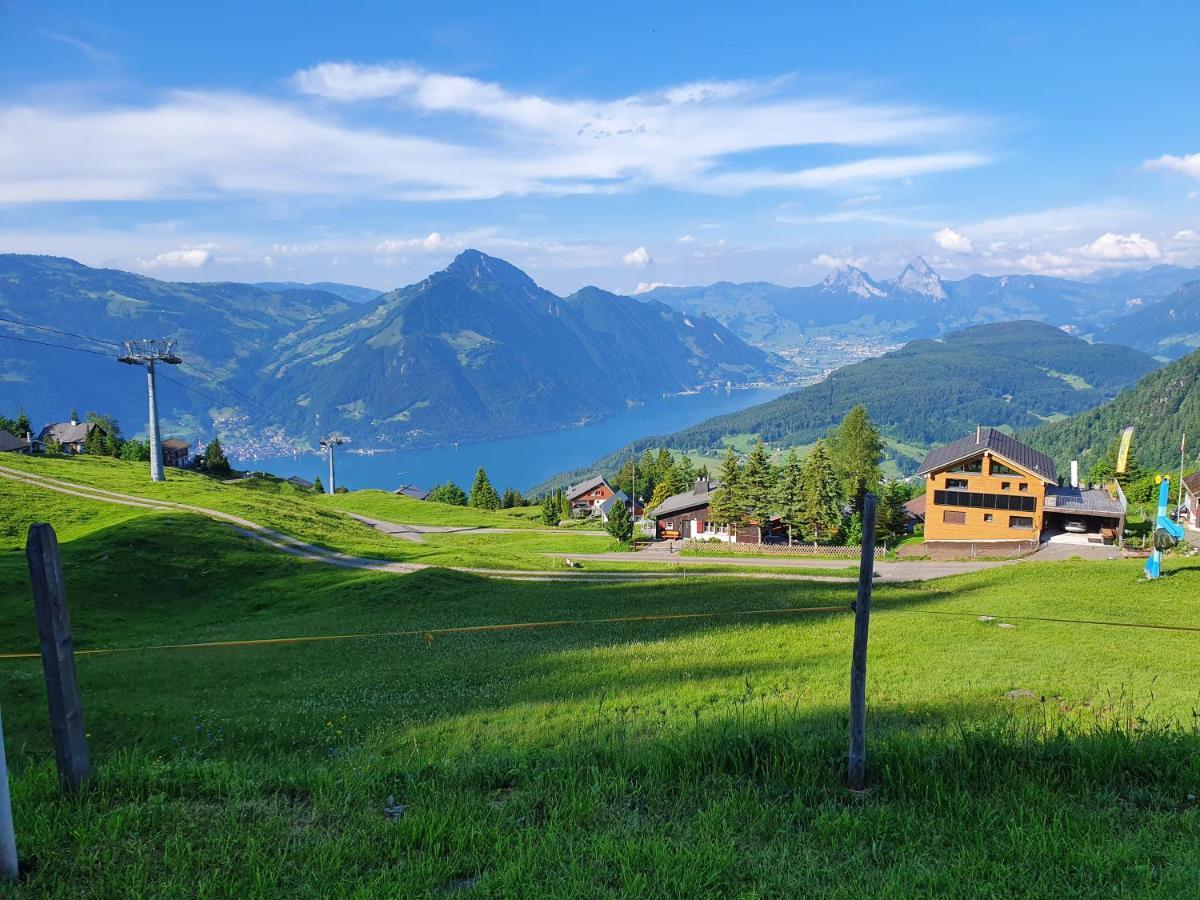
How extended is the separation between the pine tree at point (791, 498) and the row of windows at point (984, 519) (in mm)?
12957

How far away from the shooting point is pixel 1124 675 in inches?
613

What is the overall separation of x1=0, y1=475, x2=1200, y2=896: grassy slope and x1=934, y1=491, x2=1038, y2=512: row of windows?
136 ft

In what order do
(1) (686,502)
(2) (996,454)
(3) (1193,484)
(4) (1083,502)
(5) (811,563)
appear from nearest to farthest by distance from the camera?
(5) (811,563)
(2) (996,454)
(4) (1083,502)
(3) (1193,484)
(1) (686,502)

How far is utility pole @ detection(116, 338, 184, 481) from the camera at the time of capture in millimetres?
73562

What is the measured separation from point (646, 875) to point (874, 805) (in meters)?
2.56

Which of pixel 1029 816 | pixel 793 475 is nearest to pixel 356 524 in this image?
pixel 793 475

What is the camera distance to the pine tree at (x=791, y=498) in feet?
235

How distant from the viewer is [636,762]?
26.4 ft

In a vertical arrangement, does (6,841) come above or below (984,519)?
above

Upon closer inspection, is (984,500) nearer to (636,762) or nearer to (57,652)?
(636,762)

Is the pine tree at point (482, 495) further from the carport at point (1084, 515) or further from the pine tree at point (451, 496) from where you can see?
the carport at point (1084, 515)

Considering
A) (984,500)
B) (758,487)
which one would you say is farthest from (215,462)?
(984,500)

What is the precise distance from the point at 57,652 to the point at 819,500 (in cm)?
7095

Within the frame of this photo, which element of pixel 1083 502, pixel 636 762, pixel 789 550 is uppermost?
pixel 1083 502
